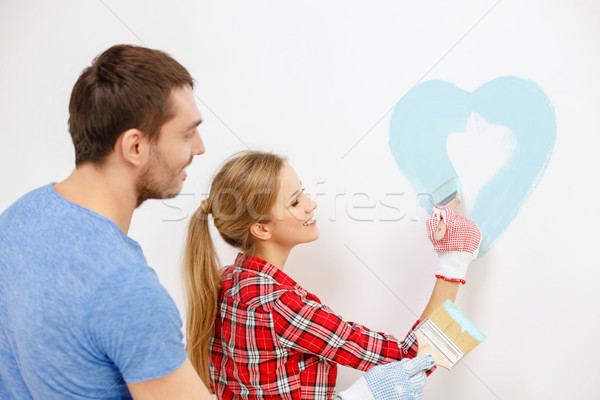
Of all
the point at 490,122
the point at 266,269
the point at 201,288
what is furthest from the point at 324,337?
the point at 490,122

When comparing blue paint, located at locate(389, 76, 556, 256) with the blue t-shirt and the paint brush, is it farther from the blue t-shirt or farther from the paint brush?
the blue t-shirt

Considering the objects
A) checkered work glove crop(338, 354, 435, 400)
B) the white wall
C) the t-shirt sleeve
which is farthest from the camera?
the white wall

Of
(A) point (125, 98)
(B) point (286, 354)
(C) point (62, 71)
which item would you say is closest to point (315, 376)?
(B) point (286, 354)

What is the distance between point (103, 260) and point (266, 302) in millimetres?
446

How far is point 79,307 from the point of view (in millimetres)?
790

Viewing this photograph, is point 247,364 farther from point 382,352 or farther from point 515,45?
point 515,45

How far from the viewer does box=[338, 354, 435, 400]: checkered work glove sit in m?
1.10

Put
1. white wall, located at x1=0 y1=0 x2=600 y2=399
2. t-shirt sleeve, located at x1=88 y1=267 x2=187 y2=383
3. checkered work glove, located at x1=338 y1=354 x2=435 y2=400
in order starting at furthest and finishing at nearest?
1. white wall, located at x1=0 y1=0 x2=600 y2=399
2. checkered work glove, located at x1=338 y1=354 x2=435 y2=400
3. t-shirt sleeve, located at x1=88 y1=267 x2=187 y2=383

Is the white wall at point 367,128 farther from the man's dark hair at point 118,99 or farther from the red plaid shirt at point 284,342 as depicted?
the man's dark hair at point 118,99

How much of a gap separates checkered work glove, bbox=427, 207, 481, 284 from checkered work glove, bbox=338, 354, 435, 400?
22cm

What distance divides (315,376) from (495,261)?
51cm

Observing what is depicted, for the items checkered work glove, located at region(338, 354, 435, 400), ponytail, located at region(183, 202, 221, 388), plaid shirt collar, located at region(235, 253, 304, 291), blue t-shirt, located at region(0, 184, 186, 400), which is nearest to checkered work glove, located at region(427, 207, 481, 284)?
checkered work glove, located at region(338, 354, 435, 400)

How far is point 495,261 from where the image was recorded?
1.28 m

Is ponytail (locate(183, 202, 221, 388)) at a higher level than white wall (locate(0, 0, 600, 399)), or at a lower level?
lower
